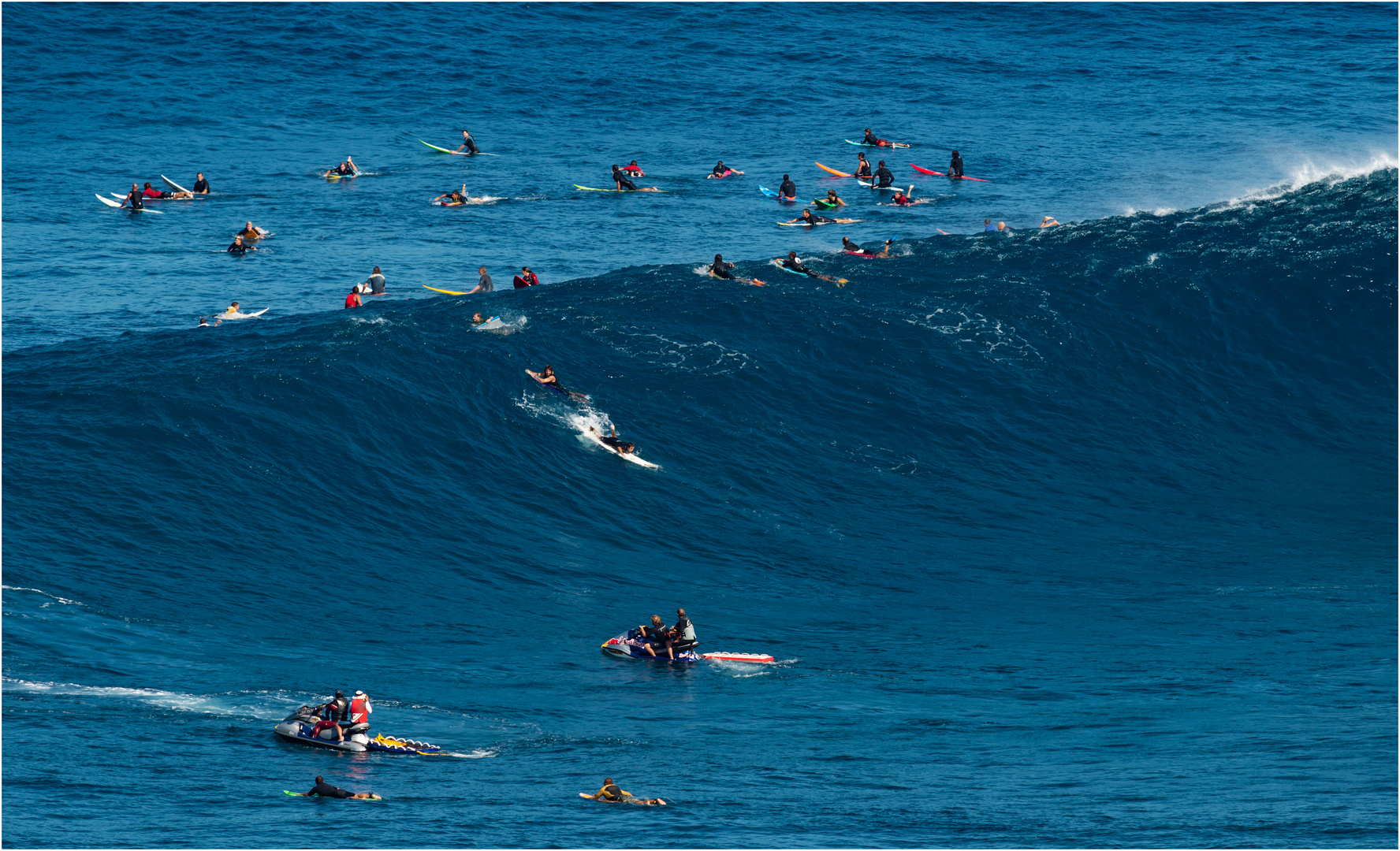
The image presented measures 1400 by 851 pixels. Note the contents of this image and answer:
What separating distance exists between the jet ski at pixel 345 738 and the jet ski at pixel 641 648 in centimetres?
969

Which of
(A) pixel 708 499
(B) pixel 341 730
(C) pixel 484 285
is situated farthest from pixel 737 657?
(C) pixel 484 285

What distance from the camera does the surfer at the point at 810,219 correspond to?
3629 inches

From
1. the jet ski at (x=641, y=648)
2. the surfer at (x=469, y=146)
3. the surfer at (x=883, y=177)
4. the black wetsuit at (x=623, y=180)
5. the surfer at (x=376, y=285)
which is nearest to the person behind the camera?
the jet ski at (x=641, y=648)

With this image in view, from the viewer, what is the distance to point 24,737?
39.5 m

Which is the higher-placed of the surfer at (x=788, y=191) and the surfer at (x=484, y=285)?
the surfer at (x=788, y=191)

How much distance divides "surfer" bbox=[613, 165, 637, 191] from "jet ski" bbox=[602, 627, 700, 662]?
5793 centimetres

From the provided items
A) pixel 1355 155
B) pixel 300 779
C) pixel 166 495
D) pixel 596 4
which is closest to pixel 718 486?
pixel 166 495

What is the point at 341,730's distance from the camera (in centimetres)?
4031

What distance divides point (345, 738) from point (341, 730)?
0.27m

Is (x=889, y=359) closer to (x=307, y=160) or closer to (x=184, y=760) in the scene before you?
(x=184, y=760)

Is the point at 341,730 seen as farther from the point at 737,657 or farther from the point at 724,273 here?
the point at 724,273

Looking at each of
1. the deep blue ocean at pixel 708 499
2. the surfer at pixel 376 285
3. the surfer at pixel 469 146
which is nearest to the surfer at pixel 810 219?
the deep blue ocean at pixel 708 499

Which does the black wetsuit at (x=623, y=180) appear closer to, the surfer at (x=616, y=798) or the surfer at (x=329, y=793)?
the surfer at (x=616, y=798)

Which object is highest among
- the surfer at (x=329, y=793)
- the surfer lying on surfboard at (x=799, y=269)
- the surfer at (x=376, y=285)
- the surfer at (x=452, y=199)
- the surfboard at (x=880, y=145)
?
the surfboard at (x=880, y=145)
